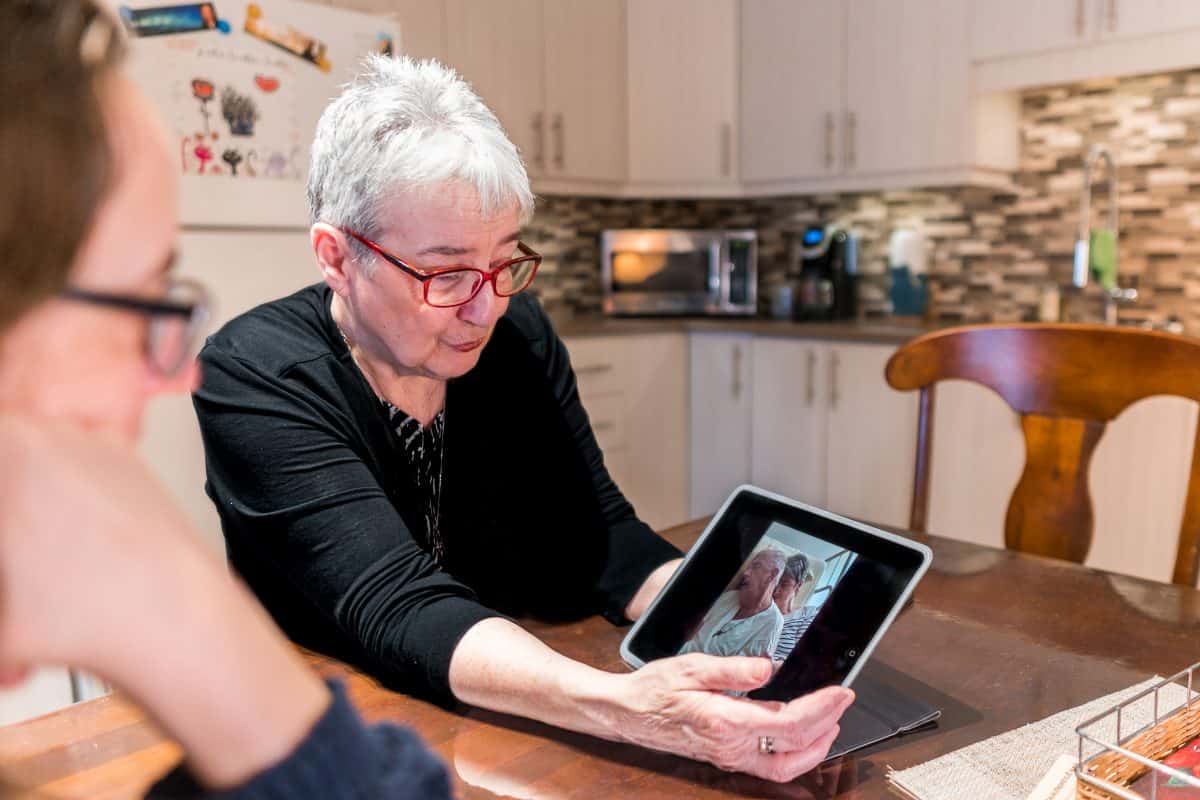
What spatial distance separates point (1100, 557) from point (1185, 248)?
0.91 metres

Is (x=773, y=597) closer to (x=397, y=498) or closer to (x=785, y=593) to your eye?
(x=785, y=593)

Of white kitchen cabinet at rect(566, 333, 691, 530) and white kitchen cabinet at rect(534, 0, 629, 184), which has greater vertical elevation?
white kitchen cabinet at rect(534, 0, 629, 184)

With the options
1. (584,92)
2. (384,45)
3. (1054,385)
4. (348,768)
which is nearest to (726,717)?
(348,768)

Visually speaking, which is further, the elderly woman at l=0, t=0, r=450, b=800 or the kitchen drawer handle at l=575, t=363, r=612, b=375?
the kitchen drawer handle at l=575, t=363, r=612, b=375

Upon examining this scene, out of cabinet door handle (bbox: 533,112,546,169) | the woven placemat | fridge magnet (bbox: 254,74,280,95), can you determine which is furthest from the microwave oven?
the woven placemat

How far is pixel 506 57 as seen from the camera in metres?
3.19

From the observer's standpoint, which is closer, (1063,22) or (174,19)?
(174,19)

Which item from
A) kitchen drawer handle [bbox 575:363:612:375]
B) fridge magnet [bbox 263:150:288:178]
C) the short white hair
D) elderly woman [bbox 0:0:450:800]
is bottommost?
kitchen drawer handle [bbox 575:363:612:375]

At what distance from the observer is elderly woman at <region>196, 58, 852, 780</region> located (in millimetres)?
744

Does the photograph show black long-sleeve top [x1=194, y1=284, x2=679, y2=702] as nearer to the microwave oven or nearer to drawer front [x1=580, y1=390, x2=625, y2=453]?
drawer front [x1=580, y1=390, x2=625, y2=453]

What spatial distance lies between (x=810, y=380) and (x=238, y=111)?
1843 millimetres

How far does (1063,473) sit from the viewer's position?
1.37 metres

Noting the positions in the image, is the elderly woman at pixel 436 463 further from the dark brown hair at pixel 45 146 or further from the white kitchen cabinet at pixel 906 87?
the white kitchen cabinet at pixel 906 87

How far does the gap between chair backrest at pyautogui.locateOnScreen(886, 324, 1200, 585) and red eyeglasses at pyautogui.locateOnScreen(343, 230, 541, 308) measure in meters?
0.66
